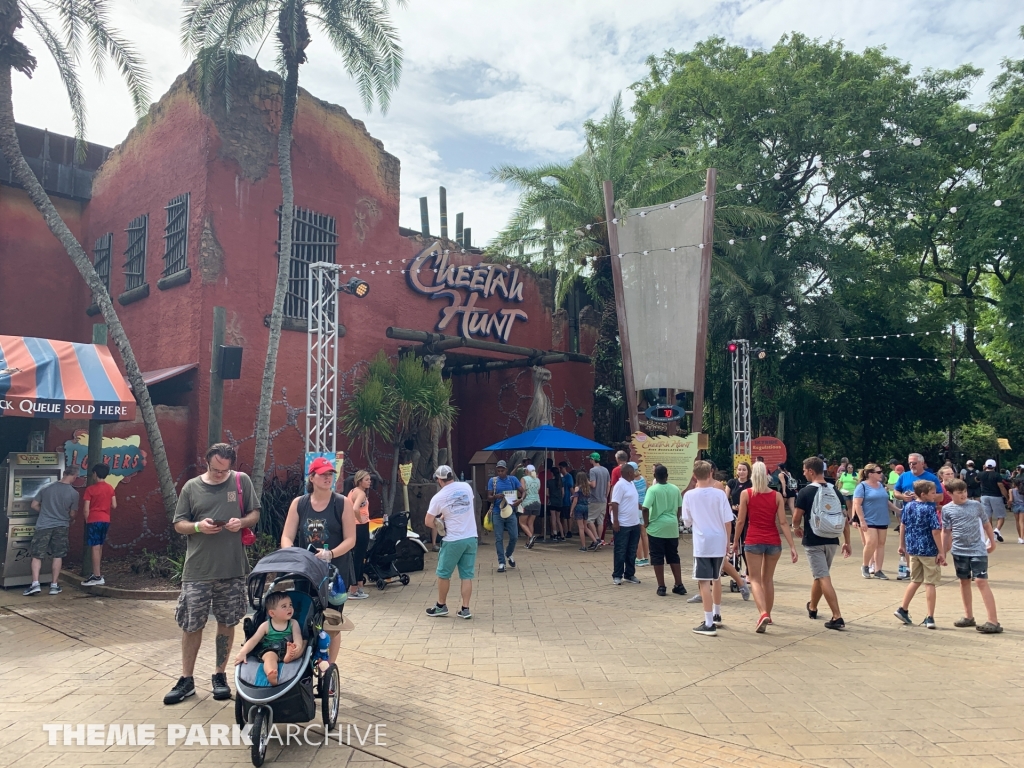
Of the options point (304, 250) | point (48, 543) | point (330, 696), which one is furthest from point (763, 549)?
point (304, 250)

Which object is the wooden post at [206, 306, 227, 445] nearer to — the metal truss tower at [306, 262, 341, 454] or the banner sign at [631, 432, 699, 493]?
the metal truss tower at [306, 262, 341, 454]

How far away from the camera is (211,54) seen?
42.1 ft

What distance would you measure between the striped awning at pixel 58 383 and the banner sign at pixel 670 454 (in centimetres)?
900

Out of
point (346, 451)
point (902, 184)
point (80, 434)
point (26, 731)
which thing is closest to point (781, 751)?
point (26, 731)

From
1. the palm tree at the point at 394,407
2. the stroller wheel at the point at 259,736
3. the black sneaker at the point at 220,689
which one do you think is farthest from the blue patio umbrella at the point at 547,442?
the stroller wheel at the point at 259,736

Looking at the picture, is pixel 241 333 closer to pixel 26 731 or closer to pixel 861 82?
pixel 26 731

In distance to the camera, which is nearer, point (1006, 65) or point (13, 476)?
point (13, 476)

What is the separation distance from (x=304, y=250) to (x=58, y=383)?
20.6 ft

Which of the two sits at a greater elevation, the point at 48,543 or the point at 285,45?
the point at 285,45

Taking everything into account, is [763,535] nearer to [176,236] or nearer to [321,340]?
[321,340]

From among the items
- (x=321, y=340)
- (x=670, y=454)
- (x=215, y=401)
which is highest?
(x=321, y=340)

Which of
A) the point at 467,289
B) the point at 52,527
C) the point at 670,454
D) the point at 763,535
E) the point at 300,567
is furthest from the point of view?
the point at 467,289

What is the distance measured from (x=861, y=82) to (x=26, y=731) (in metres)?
24.5

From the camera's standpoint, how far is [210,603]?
542 centimetres
